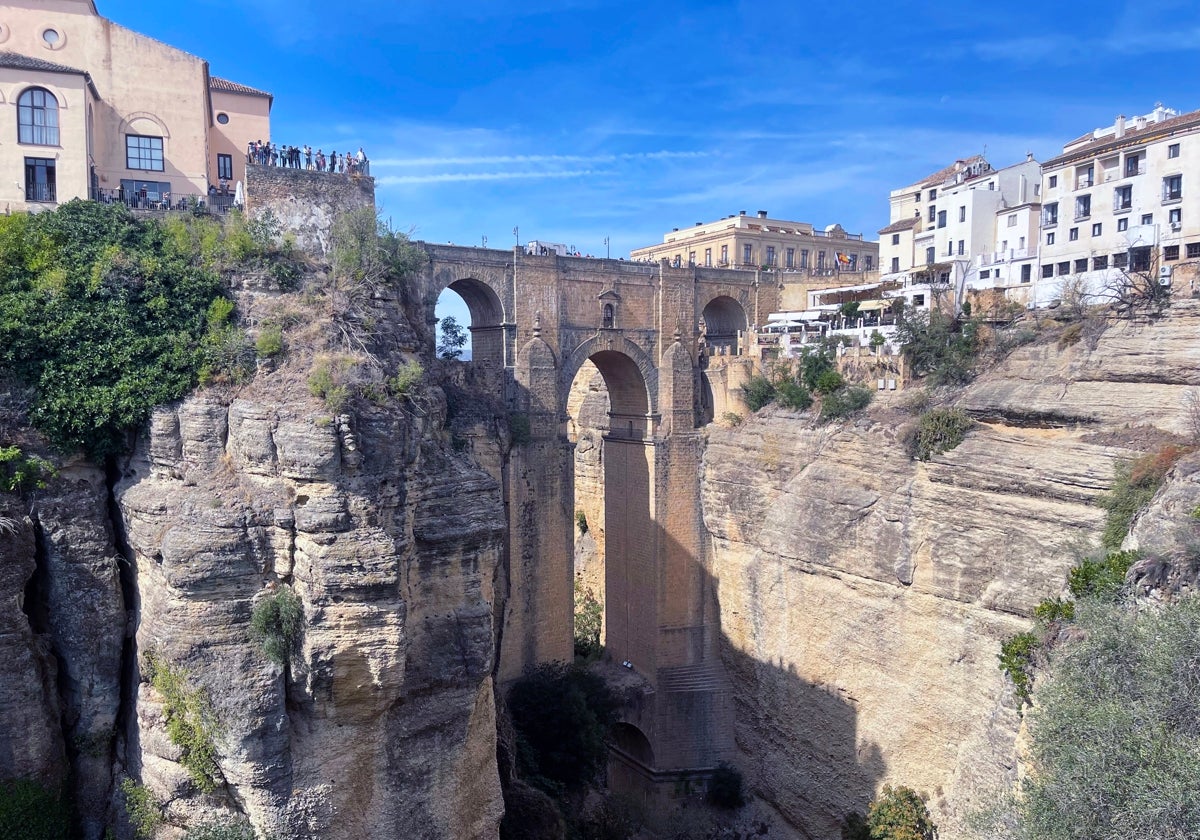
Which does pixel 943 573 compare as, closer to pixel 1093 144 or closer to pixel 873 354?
pixel 873 354

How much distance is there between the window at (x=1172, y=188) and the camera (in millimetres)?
24047

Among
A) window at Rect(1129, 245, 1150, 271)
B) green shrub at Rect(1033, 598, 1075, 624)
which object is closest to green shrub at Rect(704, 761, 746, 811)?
green shrub at Rect(1033, 598, 1075, 624)

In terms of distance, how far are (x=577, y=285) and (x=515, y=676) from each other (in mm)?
10540

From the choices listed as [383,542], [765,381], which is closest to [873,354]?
A: [765,381]

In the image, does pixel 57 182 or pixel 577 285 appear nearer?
pixel 57 182

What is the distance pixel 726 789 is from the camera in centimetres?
2366

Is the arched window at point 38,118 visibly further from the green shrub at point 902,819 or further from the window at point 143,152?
the green shrub at point 902,819

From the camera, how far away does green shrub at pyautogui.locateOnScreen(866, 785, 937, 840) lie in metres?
18.4

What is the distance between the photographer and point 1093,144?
27.2 metres

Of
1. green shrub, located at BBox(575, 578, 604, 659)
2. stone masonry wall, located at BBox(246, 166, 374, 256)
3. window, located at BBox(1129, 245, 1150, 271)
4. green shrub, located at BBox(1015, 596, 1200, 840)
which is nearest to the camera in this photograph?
green shrub, located at BBox(1015, 596, 1200, 840)

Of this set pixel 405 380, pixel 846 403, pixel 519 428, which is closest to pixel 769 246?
pixel 846 403

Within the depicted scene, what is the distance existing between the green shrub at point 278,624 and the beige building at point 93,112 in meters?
10.7

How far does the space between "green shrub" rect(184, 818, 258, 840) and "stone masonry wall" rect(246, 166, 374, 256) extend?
874 cm

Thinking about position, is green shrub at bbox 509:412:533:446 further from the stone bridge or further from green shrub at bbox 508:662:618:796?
green shrub at bbox 508:662:618:796
